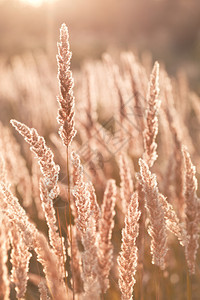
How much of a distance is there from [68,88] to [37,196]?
61.0 inches

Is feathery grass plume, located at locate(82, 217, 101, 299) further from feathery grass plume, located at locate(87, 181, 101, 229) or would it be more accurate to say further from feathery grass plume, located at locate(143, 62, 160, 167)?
feathery grass plume, located at locate(143, 62, 160, 167)

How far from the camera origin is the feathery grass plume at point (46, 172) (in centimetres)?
123

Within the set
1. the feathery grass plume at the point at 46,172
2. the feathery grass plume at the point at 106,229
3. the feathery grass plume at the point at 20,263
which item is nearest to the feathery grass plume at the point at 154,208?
the feathery grass plume at the point at 106,229

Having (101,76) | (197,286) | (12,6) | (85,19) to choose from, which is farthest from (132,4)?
(197,286)

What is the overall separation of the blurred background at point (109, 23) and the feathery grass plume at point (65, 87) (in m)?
29.2

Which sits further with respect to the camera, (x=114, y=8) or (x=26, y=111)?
(x=114, y=8)

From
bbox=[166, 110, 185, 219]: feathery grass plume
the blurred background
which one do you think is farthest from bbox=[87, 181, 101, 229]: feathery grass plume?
the blurred background

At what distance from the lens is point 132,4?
4309cm

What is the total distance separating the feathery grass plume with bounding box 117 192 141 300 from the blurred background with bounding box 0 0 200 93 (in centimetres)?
2932

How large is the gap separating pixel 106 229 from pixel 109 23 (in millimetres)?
45891

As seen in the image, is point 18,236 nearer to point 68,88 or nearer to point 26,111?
point 68,88

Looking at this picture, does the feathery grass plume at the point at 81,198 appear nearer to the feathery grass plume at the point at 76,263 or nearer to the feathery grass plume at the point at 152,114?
the feathery grass plume at the point at 76,263

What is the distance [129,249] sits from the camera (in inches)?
51.1

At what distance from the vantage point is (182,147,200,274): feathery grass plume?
1.37 m
